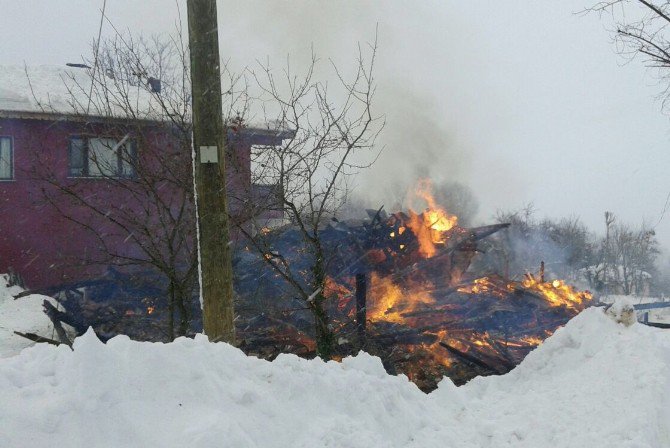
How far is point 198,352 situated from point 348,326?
638cm

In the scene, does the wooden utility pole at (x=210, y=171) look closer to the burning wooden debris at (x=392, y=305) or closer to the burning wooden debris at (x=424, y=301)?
the burning wooden debris at (x=392, y=305)

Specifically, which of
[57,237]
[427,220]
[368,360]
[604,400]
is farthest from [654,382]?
[57,237]

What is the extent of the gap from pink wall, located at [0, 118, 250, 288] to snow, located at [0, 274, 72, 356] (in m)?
1.29

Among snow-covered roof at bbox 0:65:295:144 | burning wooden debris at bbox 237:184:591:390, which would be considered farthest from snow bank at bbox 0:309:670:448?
snow-covered roof at bbox 0:65:295:144

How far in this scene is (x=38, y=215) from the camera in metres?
14.6

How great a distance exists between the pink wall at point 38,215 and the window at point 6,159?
17cm

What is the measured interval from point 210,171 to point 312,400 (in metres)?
2.23

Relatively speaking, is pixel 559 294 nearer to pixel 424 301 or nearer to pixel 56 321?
pixel 424 301

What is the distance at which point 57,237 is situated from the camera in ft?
48.4

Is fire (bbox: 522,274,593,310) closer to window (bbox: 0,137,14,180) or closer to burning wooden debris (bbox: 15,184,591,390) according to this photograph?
burning wooden debris (bbox: 15,184,591,390)

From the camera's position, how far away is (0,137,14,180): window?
14292 mm

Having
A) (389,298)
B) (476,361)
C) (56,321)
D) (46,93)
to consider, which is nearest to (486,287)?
(389,298)

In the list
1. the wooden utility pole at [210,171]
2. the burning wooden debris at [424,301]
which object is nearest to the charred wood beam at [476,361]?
the burning wooden debris at [424,301]

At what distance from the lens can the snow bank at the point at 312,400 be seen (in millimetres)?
2576
